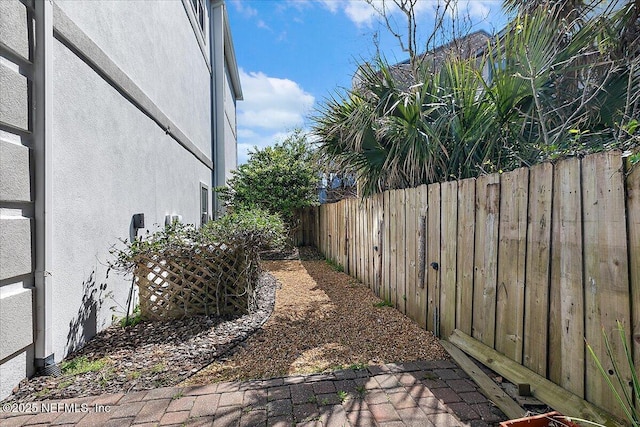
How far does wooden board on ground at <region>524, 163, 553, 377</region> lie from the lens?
87.9 inches

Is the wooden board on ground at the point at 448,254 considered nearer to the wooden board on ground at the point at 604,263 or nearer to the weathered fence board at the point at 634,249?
the wooden board on ground at the point at 604,263

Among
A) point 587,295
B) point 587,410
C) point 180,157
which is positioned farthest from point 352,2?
point 587,410

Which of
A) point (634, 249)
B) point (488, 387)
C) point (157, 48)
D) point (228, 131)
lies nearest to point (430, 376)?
point (488, 387)

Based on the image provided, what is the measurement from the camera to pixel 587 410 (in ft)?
6.17

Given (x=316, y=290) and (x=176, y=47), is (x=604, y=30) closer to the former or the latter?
(x=316, y=290)

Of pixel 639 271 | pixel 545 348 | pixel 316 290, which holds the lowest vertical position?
pixel 316 290

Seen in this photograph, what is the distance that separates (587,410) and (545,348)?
1.35ft

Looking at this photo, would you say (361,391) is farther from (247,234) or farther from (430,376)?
(247,234)

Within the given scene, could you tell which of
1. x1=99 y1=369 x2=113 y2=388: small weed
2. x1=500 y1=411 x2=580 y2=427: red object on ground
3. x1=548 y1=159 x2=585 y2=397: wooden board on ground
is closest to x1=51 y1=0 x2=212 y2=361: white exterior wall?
x1=99 y1=369 x2=113 y2=388: small weed

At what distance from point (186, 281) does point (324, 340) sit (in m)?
1.82

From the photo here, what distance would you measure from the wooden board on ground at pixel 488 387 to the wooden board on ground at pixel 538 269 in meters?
0.29

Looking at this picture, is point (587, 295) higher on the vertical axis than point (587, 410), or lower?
higher

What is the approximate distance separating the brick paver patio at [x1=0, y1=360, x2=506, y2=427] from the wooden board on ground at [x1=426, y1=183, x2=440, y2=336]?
884mm

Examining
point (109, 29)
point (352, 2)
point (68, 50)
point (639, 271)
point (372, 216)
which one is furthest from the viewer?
point (352, 2)
